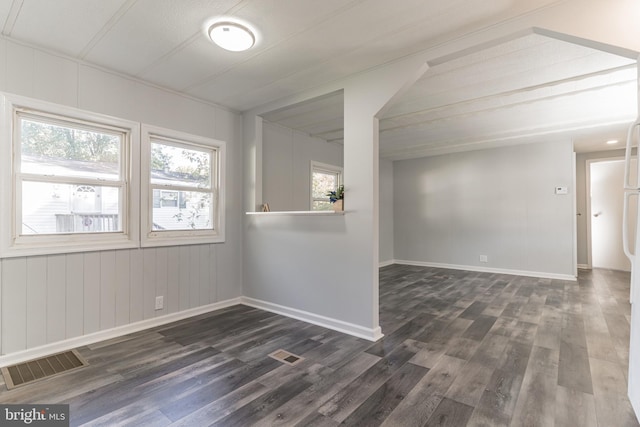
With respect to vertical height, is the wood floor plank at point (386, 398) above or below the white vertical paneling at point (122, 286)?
below

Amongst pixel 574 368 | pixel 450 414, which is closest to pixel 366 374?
pixel 450 414

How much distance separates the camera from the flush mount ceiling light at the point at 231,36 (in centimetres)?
218

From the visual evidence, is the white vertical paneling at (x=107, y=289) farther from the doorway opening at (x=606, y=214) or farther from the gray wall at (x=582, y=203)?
the doorway opening at (x=606, y=214)

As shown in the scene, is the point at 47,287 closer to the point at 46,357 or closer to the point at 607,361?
the point at 46,357

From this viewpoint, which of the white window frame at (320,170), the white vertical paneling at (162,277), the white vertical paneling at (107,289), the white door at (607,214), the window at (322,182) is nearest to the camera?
the white vertical paneling at (107,289)

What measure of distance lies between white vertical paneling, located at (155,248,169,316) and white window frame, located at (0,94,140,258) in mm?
273

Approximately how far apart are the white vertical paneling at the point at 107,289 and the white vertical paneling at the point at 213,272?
1.02 meters

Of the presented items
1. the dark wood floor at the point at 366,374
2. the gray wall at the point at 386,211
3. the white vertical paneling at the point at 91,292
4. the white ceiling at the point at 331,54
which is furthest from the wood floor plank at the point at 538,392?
the gray wall at the point at 386,211

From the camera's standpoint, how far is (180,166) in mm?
3500

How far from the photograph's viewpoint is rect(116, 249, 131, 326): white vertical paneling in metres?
2.96

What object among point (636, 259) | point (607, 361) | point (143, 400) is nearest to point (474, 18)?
point (636, 259)

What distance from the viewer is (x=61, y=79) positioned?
262 cm

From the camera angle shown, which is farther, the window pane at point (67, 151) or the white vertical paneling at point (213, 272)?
the white vertical paneling at point (213, 272)

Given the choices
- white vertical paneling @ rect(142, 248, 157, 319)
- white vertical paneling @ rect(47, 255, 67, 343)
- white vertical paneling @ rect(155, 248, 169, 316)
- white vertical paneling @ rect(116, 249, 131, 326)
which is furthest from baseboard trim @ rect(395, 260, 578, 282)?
white vertical paneling @ rect(47, 255, 67, 343)
